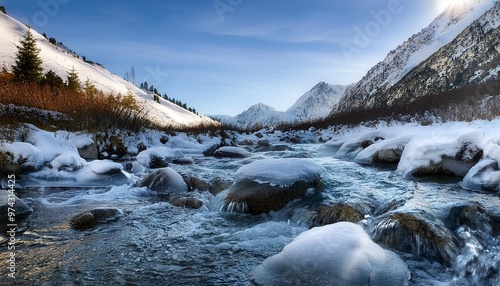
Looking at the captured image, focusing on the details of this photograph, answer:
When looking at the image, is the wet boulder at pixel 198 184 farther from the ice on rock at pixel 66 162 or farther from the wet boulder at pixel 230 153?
the wet boulder at pixel 230 153

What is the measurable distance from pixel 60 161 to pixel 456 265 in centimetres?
765

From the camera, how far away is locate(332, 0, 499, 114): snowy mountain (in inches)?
2382

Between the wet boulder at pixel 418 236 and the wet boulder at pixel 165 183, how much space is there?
4.09 m

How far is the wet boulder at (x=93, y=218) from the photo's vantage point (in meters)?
4.15

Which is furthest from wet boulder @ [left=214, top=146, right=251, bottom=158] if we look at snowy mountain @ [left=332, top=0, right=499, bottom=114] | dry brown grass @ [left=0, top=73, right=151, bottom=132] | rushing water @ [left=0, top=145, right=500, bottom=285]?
snowy mountain @ [left=332, top=0, right=499, bottom=114]

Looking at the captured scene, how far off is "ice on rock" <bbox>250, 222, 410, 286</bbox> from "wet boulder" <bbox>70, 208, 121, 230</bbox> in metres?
2.58

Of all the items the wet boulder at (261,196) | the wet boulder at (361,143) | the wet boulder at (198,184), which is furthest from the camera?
the wet boulder at (361,143)

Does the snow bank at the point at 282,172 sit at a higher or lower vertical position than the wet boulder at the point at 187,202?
higher

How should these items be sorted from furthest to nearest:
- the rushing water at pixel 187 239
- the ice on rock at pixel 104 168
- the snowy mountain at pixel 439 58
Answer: the snowy mountain at pixel 439 58
the ice on rock at pixel 104 168
the rushing water at pixel 187 239

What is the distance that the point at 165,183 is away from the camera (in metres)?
6.50

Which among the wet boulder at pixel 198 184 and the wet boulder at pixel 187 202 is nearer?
the wet boulder at pixel 187 202

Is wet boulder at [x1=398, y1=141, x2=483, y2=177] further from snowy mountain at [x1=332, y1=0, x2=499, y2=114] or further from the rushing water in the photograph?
snowy mountain at [x1=332, y1=0, x2=499, y2=114]

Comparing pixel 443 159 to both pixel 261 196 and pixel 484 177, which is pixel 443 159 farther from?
pixel 261 196

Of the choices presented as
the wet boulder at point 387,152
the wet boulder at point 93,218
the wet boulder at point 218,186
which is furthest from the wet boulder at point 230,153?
the wet boulder at point 93,218
